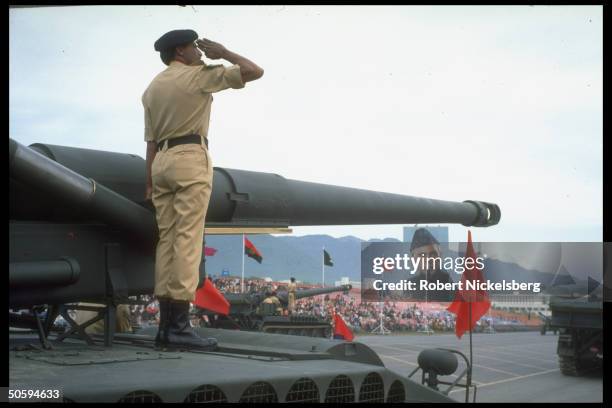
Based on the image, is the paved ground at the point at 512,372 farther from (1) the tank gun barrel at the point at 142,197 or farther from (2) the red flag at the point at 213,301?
(1) the tank gun barrel at the point at 142,197

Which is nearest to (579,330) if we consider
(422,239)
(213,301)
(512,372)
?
(512,372)

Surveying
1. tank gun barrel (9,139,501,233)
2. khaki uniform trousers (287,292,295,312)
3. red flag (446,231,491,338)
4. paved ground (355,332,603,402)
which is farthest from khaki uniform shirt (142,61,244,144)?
khaki uniform trousers (287,292,295,312)

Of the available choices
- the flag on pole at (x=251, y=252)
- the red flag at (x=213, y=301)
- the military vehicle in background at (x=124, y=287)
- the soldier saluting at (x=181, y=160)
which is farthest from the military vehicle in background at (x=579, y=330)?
the soldier saluting at (x=181, y=160)

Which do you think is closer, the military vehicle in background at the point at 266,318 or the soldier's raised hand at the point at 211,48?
the soldier's raised hand at the point at 211,48

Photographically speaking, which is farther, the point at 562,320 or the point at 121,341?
the point at 562,320

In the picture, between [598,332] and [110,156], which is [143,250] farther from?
[598,332]

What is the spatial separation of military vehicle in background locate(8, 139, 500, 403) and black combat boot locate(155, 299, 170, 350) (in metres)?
0.14

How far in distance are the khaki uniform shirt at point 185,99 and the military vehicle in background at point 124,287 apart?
0.40 metres

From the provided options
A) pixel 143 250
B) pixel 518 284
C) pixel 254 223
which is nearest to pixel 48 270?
pixel 143 250

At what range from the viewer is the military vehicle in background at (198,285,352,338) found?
70.2 ft

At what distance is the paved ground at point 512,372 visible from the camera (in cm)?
1722

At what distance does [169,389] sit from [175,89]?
1.74 m

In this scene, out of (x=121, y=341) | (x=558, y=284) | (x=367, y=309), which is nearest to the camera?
(x=121, y=341)
